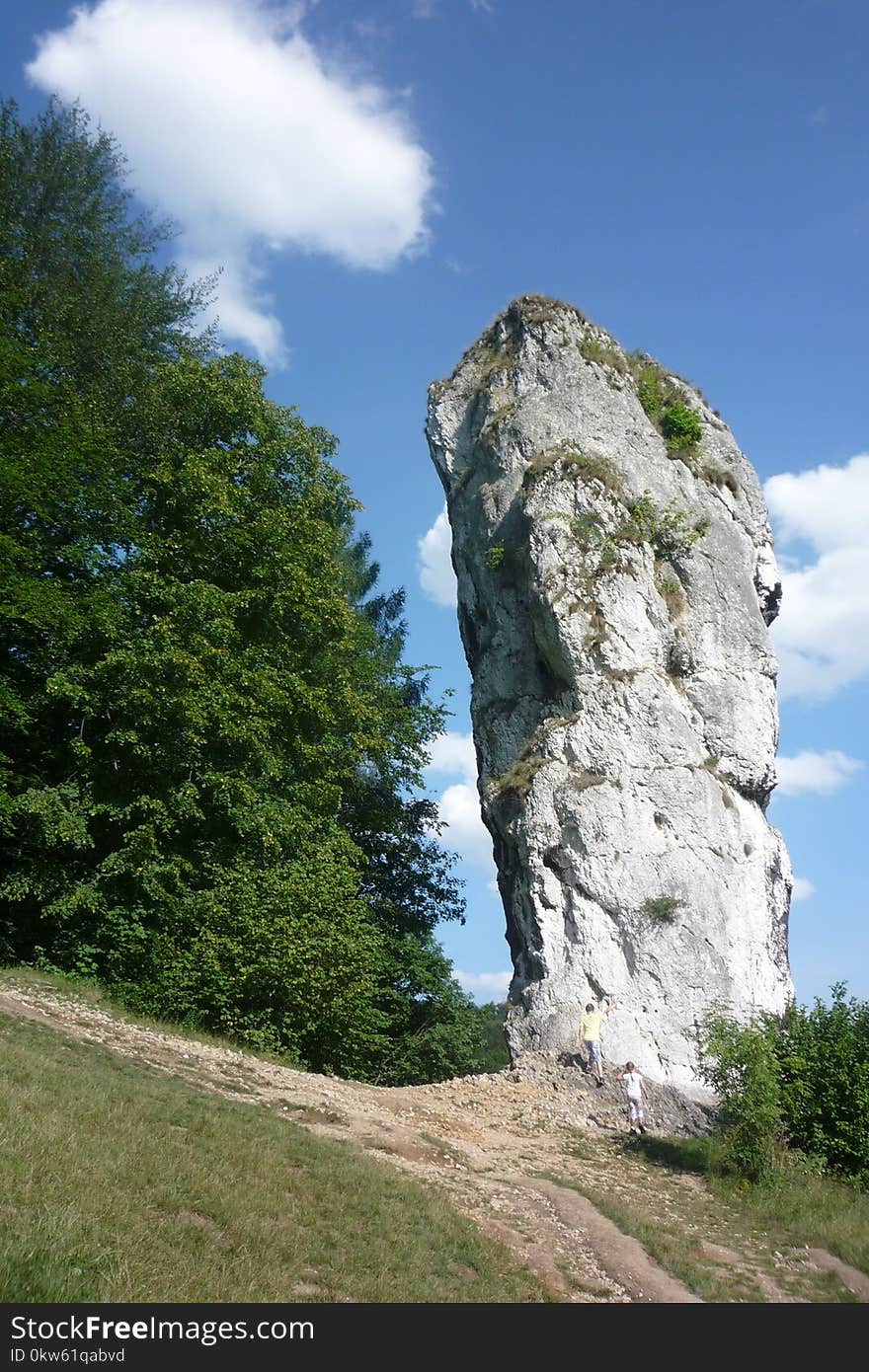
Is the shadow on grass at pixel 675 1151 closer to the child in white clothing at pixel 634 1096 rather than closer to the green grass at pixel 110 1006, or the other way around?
the child in white clothing at pixel 634 1096

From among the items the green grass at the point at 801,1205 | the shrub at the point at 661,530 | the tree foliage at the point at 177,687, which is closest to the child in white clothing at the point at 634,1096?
the green grass at the point at 801,1205

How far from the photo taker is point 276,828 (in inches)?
669

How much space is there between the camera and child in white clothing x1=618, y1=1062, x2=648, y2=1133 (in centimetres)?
1498

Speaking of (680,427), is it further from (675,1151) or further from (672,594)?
(675,1151)

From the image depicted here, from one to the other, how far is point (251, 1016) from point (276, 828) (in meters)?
3.46

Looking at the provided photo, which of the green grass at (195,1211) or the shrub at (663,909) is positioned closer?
the green grass at (195,1211)

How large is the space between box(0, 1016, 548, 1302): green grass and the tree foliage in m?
5.73

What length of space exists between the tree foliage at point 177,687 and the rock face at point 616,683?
3361mm

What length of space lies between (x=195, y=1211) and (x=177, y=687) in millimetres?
10869

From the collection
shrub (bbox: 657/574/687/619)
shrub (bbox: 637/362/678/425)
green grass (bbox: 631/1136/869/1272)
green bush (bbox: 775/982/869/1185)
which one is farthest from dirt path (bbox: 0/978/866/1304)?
shrub (bbox: 637/362/678/425)

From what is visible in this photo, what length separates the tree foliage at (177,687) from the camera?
604 inches

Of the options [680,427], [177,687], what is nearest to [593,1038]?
[177,687]

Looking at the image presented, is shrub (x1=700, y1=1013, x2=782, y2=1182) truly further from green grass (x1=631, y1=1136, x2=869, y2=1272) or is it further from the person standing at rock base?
the person standing at rock base

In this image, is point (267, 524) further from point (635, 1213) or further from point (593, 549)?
point (635, 1213)
